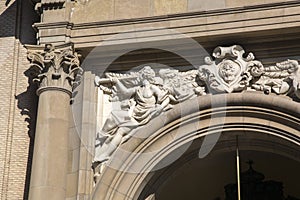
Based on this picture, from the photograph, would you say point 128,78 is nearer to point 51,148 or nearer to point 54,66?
point 54,66

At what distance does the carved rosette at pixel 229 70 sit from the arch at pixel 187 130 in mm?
154

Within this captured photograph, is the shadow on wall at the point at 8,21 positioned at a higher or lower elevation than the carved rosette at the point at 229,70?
higher

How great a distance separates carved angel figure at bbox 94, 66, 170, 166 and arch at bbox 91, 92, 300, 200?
5.4 inches

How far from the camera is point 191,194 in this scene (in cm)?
1509

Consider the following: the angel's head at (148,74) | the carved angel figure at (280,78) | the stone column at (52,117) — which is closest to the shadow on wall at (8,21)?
the stone column at (52,117)

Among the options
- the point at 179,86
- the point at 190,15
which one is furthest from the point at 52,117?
the point at 190,15

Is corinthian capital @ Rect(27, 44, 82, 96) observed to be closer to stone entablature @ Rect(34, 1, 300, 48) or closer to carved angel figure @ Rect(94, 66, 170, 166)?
stone entablature @ Rect(34, 1, 300, 48)

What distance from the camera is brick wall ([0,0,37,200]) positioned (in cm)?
1231

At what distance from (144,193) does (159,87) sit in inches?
63.3

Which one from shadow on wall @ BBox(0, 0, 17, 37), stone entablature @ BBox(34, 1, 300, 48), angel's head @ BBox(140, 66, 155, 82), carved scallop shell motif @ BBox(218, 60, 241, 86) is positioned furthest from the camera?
shadow on wall @ BBox(0, 0, 17, 37)

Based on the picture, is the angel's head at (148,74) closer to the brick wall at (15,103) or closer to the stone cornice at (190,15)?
the stone cornice at (190,15)

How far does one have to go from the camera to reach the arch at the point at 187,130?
11.3 meters

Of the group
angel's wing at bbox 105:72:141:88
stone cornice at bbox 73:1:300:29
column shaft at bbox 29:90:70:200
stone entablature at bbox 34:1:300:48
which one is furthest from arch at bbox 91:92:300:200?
stone cornice at bbox 73:1:300:29

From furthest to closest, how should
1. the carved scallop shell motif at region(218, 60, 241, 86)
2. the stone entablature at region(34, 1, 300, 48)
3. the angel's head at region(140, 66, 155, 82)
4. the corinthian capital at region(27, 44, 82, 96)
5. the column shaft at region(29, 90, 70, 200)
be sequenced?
the angel's head at region(140, 66, 155, 82) → the corinthian capital at region(27, 44, 82, 96) → the carved scallop shell motif at region(218, 60, 241, 86) → the stone entablature at region(34, 1, 300, 48) → the column shaft at region(29, 90, 70, 200)
